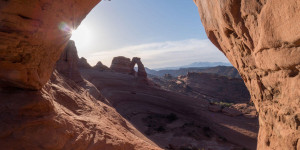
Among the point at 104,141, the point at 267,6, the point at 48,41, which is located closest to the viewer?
the point at 267,6

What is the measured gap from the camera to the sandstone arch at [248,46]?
2.33 meters

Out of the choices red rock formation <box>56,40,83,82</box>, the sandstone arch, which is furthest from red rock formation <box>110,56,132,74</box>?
the sandstone arch

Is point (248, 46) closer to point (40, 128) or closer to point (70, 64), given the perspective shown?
point (40, 128)

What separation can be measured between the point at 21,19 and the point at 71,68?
11.3 meters

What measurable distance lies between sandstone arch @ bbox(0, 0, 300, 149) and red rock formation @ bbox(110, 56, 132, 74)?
2730cm

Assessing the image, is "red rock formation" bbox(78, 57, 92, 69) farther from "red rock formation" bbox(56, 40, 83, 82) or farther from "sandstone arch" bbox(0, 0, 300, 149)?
"sandstone arch" bbox(0, 0, 300, 149)

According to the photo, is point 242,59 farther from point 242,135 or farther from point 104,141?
point 242,135

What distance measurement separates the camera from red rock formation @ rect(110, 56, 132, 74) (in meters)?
31.5

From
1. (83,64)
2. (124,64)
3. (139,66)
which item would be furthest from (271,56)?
(124,64)

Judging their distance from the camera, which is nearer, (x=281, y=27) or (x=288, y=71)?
(x=281, y=27)

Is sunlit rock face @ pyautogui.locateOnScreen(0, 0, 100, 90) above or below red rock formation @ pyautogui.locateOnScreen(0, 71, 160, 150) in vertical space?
above

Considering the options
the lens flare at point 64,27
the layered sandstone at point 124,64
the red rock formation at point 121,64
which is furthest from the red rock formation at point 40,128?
the red rock formation at point 121,64

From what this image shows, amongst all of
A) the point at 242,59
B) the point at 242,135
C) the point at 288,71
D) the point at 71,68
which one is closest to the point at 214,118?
the point at 242,135

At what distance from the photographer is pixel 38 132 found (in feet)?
10.9
